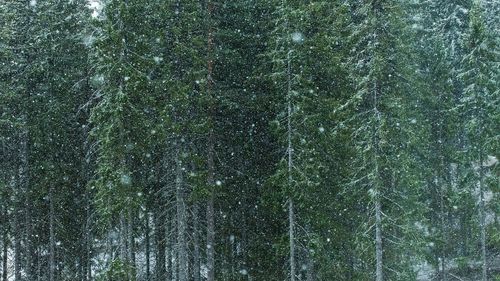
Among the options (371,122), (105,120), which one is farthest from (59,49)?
(371,122)

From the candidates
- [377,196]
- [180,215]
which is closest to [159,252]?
[180,215]

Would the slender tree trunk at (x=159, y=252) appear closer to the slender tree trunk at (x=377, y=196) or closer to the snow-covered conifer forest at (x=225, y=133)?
the snow-covered conifer forest at (x=225, y=133)

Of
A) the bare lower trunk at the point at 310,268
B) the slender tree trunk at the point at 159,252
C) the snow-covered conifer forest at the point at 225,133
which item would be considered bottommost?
the bare lower trunk at the point at 310,268

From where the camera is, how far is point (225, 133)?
2430 cm

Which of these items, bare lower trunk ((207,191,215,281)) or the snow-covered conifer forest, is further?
bare lower trunk ((207,191,215,281))

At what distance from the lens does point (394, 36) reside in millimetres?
21078

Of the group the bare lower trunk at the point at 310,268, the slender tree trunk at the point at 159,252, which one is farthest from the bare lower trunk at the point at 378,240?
the slender tree trunk at the point at 159,252

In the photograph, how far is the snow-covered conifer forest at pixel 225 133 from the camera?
67.5 ft

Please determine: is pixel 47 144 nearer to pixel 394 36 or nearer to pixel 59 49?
pixel 59 49

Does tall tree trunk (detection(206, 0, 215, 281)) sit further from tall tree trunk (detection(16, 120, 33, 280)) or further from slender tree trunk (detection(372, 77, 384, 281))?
tall tree trunk (detection(16, 120, 33, 280))

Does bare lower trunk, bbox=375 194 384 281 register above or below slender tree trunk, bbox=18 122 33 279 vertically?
below

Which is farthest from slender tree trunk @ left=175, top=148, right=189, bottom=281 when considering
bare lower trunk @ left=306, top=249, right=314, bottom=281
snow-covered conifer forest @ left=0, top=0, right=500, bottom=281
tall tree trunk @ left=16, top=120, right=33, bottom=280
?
tall tree trunk @ left=16, top=120, right=33, bottom=280

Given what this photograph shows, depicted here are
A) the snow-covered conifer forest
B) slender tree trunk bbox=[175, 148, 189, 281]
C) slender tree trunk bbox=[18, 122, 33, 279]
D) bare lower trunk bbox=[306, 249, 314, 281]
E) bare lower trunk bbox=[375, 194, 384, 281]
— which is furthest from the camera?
slender tree trunk bbox=[18, 122, 33, 279]

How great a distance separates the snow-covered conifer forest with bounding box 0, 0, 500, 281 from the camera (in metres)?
20.6
